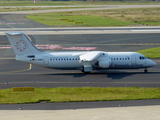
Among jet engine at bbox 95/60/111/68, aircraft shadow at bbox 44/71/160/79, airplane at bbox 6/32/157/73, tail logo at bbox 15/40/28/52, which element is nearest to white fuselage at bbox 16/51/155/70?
airplane at bbox 6/32/157/73

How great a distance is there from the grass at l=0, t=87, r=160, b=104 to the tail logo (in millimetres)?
9952

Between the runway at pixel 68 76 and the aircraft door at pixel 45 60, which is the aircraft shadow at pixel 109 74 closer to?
the runway at pixel 68 76

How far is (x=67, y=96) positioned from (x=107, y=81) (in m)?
9.05

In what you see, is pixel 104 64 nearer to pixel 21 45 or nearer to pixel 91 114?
pixel 21 45

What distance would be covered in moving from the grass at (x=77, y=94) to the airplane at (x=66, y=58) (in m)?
8.75

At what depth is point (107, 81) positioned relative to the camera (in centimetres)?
4166

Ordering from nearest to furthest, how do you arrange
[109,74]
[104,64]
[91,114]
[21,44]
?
[91,114] < [104,64] < [21,44] < [109,74]

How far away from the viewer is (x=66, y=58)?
1812 inches

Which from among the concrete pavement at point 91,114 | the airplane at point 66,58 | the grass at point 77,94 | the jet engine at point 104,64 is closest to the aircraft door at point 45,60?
→ the airplane at point 66,58

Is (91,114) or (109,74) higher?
(91,114)

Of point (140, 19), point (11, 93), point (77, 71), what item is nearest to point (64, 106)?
point (11, 93)

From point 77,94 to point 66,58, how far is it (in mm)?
11841

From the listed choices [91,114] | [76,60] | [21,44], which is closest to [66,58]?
[76,60]

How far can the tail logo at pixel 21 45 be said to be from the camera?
45.5 m
